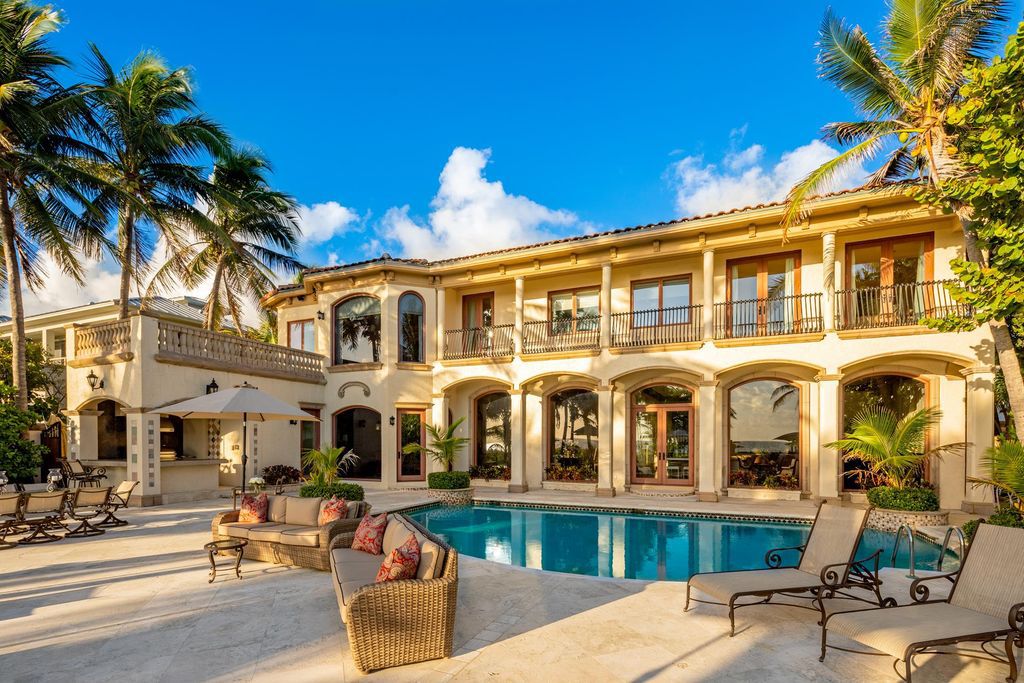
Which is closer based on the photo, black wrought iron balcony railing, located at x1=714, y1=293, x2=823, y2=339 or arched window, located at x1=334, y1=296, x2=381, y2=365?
black wrought iron balcony railing, located at x1=714, y1=293, x2=823, y2=339

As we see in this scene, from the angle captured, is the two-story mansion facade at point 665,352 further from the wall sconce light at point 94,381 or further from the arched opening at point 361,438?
the wall sconce light at point 94,381

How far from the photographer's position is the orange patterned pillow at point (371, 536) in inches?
253

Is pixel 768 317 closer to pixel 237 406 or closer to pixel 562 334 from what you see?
pixel 562 334

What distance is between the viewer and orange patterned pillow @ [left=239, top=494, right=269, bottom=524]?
8.38m

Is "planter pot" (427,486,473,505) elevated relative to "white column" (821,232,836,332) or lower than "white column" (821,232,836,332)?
lower

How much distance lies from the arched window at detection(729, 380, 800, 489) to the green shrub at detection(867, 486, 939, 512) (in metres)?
3.46

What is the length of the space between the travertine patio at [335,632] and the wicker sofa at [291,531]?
0.65 feet

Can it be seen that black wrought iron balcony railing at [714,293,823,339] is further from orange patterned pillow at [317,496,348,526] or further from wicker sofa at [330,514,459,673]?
wicker sofa at [330,514,459,673]

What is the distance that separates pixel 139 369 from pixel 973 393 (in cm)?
1841

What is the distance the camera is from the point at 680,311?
51.9 feet

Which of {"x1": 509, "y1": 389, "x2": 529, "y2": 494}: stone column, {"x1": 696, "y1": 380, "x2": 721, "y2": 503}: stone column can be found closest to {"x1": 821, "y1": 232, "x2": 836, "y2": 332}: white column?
{"x1": 696, "y1": 380, "x2": 721, "y2": 503}: stone column

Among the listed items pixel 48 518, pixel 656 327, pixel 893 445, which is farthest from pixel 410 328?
pixel 893 445

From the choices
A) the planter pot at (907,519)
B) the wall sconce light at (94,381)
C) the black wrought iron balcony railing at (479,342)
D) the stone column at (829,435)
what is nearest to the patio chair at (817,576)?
the planter pot at (907,519)

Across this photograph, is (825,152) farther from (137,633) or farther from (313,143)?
(313,143)
